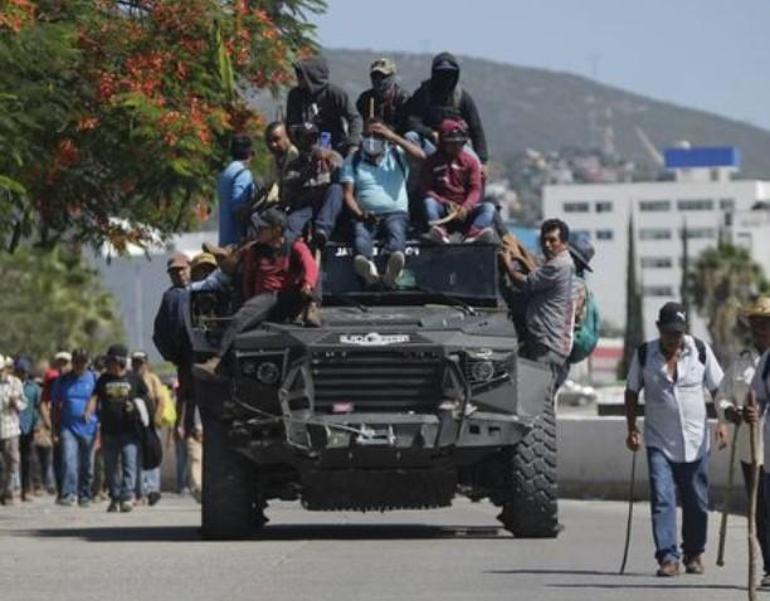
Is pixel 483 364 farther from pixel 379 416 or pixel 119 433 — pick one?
pixel 119 433

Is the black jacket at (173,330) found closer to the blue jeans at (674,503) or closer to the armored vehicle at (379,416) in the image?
the armored vehicle at (379,416)

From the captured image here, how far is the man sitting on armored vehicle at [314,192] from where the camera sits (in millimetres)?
21188

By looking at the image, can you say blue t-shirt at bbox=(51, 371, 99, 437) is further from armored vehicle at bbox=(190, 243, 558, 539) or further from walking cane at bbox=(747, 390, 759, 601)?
walking cane at bbox=(747, 390, 759, 601)

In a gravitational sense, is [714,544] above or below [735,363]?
below

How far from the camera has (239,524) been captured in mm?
20609

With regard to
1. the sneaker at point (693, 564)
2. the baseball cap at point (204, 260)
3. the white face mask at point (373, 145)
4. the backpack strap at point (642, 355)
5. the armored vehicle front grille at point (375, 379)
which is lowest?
the sneaker at point (693, 564)

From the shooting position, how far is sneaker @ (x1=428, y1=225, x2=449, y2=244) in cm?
2120

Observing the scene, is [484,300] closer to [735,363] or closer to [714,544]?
[714,544]

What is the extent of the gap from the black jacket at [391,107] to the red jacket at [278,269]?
1.87 meters

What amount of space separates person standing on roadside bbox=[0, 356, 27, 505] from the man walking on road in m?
14.1

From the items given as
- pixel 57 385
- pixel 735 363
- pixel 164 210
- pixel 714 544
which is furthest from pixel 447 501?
pixel 57 385

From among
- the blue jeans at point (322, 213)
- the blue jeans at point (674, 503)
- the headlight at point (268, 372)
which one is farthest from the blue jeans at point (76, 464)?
the blue jeans at point (674, 503)

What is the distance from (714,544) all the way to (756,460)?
17.1ft

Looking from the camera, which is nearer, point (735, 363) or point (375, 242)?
point (735, 363)
